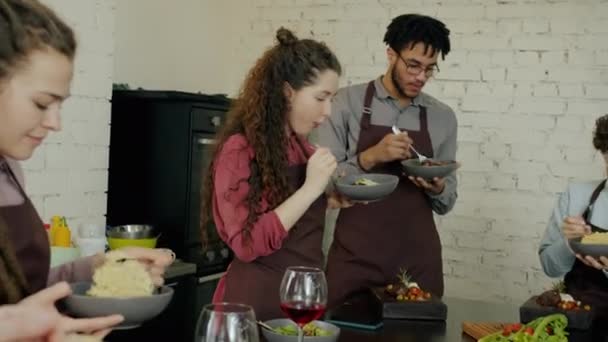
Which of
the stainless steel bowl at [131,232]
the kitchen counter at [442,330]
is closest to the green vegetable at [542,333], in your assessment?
the kitchen counter at [442,330]

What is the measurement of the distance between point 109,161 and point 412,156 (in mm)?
1499

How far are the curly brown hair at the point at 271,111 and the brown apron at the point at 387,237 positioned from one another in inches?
26.6

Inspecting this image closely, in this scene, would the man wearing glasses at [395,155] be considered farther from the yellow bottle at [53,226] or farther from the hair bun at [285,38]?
the yellow bottle at [53,226]

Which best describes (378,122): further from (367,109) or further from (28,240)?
(28,240)

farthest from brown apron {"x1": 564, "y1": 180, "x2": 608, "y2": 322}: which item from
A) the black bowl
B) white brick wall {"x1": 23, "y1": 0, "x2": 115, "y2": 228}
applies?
white brick wall {"x1": 23, "y1": 0, "x2": 115, "y2": 228}

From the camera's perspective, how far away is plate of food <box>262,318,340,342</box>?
5.33 ft

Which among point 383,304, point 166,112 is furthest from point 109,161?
point 383,304

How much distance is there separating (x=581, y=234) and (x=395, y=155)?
651 mm

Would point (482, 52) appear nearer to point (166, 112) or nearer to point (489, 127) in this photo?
point (489, 127)

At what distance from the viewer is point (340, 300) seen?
2562 millimetres

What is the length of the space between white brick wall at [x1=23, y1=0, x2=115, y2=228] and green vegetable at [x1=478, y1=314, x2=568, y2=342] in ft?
6.32

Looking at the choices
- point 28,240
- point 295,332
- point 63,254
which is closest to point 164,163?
point 63,254

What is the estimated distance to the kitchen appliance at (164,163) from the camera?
354cm

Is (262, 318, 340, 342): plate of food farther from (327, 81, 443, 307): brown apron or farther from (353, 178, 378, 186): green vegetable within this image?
(327, 81, 443, 307): brown apron
